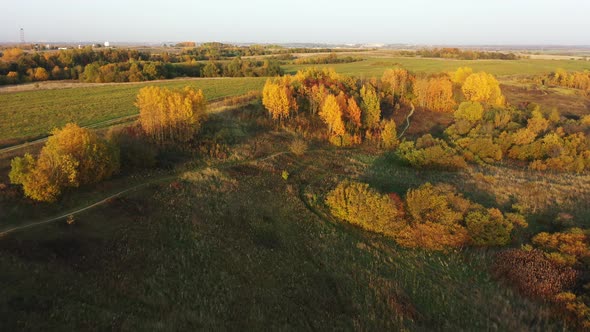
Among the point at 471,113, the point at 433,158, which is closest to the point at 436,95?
the point at 471,113

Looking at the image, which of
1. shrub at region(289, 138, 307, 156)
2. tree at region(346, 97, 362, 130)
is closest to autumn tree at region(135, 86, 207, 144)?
shrub at region(289, 138, 307, 156)

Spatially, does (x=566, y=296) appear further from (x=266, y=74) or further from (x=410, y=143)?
(x=266, y=74)

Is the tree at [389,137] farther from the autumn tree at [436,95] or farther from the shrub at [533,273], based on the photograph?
the shrub at [533,273]

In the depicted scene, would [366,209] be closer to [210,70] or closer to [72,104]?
[72,104]

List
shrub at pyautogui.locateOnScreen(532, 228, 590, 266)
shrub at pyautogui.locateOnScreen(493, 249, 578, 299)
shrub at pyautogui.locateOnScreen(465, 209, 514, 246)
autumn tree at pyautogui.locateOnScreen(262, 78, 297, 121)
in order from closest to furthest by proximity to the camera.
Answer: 1. shrub at pyautogui.locateOnScreen(493, 249, 578, 299)
2. shrub at pyautogui.locateOnScreen(532, 228, 590, 266)
3. shrub at pyautogui.locateOnScreen(465, 209, 514, 246)
4. autumn tree at pyautogui.locateOnScreen(262, 78, 297, 121)

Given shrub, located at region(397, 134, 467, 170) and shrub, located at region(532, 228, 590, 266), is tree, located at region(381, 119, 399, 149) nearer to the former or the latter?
shrub, located at region(397, 134, 467, 170)

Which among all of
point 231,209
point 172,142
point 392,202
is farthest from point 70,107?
point 392,202
